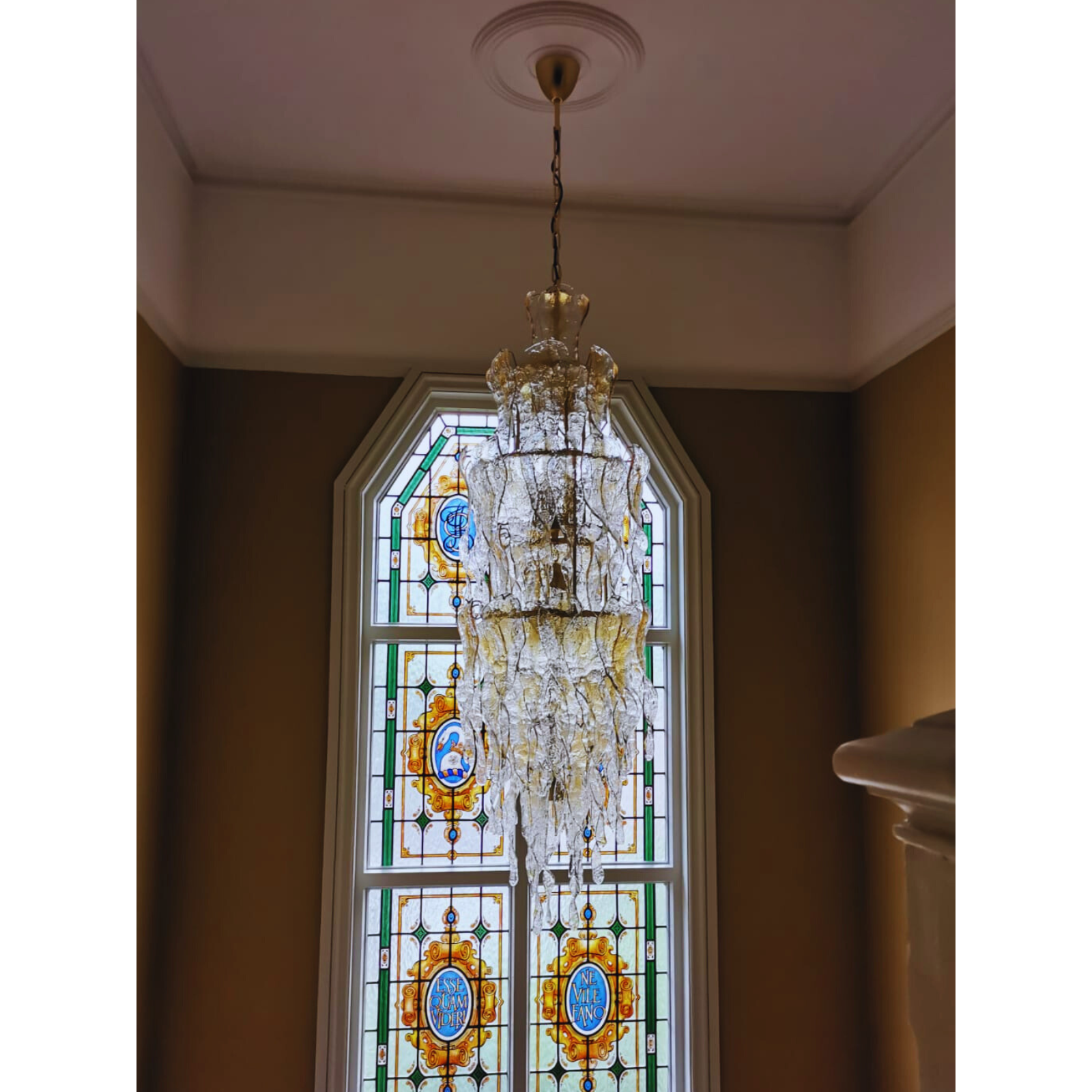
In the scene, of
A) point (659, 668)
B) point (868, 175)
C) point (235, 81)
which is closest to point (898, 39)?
point (868, 175)

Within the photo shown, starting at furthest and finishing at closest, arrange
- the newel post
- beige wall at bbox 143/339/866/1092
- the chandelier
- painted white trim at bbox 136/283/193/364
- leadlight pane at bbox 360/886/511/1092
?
1. leadlight pane at bbox 360/886/511/1092
2. beige wall at bbox 143/339/866/1092
3. painted white trim at bbox 136/283/193/364
4. the chandelier
5. the newel post

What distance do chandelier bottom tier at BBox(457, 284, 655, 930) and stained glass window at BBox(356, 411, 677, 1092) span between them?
1.02m

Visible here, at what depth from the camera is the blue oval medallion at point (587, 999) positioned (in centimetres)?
337

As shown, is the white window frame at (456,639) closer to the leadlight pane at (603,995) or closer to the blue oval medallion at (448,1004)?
the leadlight pane at (603,995)

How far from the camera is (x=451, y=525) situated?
3566 millimetres

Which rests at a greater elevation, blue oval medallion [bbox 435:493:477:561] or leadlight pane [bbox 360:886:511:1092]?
blue oval medallion [bbox 435:493:477:561]

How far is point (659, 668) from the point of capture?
3.56m

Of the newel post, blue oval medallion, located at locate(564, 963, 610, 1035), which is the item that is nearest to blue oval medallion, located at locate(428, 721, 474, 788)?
blue oval medallion, located at locate(564, 963, 610, 1035)

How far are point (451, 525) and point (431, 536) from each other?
9 cm

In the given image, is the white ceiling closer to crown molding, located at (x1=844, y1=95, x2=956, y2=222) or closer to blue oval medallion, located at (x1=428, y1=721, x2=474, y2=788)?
crown molding, located at (x1=844, y1=95, x2=956, y2=222)

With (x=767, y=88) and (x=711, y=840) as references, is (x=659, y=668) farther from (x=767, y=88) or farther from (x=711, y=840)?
(x=767, y=88)

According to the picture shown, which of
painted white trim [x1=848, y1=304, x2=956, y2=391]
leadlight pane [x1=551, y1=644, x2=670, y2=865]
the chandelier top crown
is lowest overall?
leadlight pane [x1=551, y1=644, x2=670, y2=865]

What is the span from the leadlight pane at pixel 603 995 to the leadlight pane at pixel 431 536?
3.57 ft

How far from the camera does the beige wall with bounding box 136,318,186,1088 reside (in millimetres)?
2914
